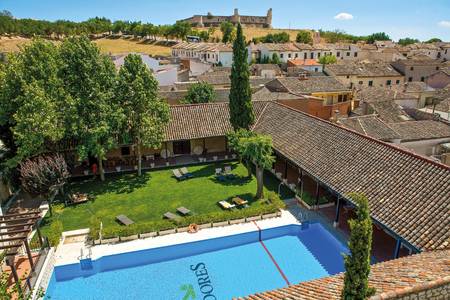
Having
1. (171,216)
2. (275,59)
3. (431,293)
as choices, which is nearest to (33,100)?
(171,216)

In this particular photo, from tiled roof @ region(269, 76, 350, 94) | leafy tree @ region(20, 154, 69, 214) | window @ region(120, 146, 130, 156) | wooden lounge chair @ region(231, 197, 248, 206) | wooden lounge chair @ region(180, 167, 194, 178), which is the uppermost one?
tiled roof @ region(269, 76, 350, 94)

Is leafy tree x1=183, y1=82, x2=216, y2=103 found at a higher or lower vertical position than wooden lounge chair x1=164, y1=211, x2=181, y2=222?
higher

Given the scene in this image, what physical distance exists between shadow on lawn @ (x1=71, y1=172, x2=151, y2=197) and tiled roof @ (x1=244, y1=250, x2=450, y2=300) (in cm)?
1809

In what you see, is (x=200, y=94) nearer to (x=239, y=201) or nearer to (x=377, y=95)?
(x=239, y=201)

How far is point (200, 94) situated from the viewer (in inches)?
1646

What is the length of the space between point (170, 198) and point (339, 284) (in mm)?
15937

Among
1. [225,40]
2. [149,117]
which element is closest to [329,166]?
[149,117]

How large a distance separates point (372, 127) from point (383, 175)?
14821mm

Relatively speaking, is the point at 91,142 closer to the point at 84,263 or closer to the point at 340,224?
the point at 84,263

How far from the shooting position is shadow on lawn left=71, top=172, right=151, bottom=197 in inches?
1021

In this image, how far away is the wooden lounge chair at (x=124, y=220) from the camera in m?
21.2

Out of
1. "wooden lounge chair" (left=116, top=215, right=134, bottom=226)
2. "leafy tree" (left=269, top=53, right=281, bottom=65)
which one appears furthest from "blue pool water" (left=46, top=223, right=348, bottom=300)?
"leafy tree" (left=269, top=53, right=281, bottom=65)

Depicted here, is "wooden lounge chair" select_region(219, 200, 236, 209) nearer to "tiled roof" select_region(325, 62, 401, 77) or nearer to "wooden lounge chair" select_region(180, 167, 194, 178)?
"wooden lounge chair" select_region(180, 167, 194, 178)

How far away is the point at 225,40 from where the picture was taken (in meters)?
125
